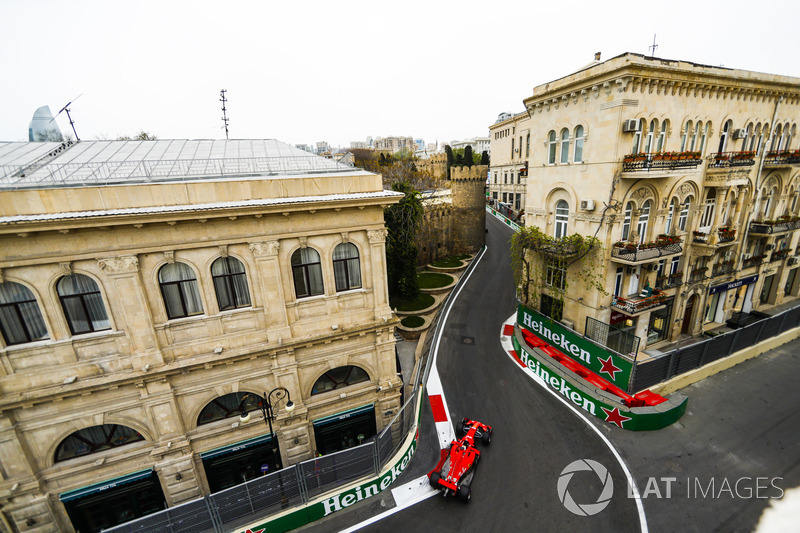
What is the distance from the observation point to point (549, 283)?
23219 mm

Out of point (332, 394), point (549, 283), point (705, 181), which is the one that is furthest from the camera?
point (549, 283)

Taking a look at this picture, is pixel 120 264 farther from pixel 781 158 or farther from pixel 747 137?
pixel 781 158

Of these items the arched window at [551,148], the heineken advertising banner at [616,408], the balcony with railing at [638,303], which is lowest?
the heineken advertising banner at [616,408]

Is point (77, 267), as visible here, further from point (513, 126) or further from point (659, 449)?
point (513, 126)

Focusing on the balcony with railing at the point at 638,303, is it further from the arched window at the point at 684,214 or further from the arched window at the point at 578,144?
the arched window at the point at 578,144

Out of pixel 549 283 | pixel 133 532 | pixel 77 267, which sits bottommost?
pixel 133 532

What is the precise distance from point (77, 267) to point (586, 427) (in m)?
22.7

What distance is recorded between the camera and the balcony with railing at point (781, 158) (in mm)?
23719

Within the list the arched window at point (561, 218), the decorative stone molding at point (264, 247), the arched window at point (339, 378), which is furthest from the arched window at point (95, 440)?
the arched window at point (561, 218)

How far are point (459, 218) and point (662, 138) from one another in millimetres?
26072

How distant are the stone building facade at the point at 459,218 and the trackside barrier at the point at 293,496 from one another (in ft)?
96.1

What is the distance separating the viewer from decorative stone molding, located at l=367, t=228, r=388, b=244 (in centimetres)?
1377

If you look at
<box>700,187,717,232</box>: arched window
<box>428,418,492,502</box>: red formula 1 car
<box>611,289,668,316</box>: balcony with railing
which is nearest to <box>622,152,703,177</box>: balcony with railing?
<box>700,187,717,232</box>: arched window

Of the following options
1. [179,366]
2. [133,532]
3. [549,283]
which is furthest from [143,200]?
[549,283]
